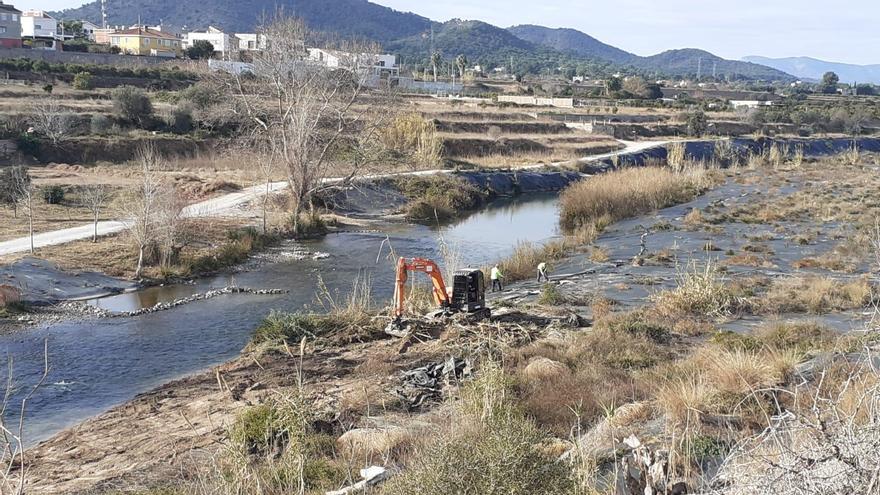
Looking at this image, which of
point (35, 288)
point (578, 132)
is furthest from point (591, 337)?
point (578, 132)

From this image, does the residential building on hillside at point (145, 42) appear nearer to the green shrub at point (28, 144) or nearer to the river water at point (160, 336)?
the green shrub at point (28, 144)

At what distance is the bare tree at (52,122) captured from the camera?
40844 millimetres

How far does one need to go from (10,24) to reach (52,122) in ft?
145

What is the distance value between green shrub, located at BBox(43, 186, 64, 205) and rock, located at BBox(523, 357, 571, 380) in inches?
936

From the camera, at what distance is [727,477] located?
626 centimetres

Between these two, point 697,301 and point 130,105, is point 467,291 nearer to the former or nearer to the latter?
point 697,301

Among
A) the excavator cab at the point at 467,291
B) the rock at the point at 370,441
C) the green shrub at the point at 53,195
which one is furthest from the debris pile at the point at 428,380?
the green shrub at the point at 53,195

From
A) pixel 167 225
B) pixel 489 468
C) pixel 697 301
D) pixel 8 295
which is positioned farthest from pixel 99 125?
pixel 489 468

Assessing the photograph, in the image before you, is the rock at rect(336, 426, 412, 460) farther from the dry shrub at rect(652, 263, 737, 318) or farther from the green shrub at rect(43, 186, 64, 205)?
the green shrub at rect(43, 186, 64, 205)

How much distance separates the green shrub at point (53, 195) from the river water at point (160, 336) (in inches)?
386

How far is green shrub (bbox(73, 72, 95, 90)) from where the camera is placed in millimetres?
55625

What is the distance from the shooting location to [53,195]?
30562 mm

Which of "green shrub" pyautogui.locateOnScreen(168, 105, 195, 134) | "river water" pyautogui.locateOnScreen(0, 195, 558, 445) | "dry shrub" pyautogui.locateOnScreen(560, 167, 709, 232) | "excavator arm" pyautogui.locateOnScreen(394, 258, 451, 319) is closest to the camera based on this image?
Answer: "river water" pyautogui.locateOnScreen(0, 195, 558, 445)

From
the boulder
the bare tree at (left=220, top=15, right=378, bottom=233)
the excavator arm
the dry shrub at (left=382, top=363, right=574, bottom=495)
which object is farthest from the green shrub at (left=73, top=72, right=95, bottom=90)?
the dry shrub at (left=382, top=363, right=574, bottom=495)
